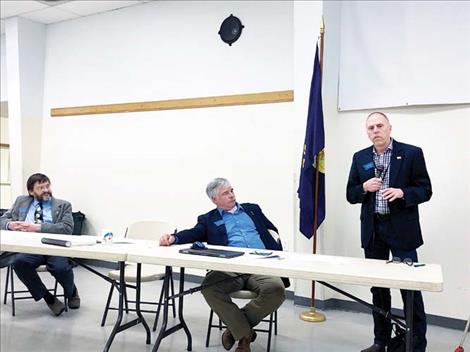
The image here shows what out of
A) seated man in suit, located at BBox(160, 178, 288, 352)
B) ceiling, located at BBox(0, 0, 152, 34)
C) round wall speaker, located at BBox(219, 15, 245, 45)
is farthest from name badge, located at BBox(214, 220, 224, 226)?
ceiling, located at BBox(0, 0, 152, 34)

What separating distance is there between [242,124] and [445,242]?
6.39ft

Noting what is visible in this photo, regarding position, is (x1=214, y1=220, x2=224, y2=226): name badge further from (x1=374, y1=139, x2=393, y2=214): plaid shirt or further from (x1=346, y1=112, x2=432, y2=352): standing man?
(x1=374, y1=139, x2=393, y2=214): plaid shirt

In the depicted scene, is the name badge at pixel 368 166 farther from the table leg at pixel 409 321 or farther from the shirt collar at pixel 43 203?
the shirt collar at pixel 43 203

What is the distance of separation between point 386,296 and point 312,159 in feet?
3.62

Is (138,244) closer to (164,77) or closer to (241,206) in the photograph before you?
(241,206)

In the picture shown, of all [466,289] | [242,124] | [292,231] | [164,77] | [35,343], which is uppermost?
[164,77]

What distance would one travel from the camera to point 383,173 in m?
2.57

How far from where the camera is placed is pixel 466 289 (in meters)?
3.15

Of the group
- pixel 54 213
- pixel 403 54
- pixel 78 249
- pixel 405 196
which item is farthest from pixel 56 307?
pixel 403 54

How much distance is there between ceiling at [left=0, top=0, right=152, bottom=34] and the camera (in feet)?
15.5

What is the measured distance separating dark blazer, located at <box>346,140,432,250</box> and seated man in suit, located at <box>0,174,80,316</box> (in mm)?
2162

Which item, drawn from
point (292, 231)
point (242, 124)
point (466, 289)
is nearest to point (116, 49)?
point (242, 124)

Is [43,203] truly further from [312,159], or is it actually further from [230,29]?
[230,29]

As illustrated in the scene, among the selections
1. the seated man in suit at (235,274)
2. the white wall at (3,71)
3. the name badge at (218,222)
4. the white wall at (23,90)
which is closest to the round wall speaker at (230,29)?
the seated man in suit at (235,274)
